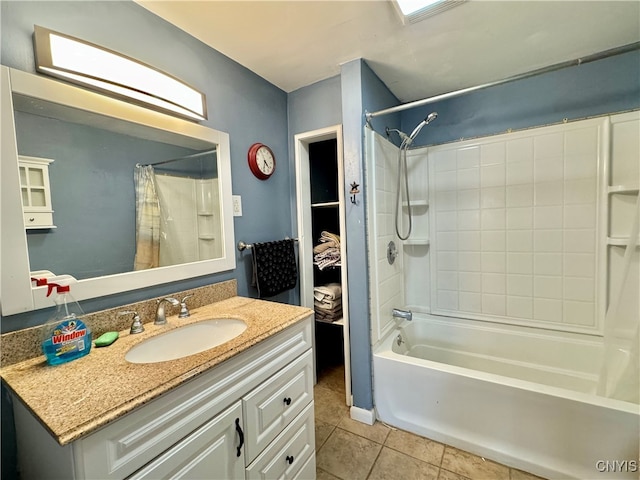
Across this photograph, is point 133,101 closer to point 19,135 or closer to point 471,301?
point 19,135

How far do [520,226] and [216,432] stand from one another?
2198 millimetres

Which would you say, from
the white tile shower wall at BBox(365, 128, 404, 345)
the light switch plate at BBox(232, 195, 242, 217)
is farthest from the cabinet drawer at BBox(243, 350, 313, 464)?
the light switch plate at BBox(232, 195, 242, 217)

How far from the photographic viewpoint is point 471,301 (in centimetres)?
209

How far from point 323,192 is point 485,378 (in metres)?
1.72

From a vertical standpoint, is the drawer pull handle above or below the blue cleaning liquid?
below

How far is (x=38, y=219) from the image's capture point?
879 millimetres

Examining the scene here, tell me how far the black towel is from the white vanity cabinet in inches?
20.7

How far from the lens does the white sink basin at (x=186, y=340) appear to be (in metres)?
1.03

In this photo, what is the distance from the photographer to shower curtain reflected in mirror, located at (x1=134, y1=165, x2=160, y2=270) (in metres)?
1.14

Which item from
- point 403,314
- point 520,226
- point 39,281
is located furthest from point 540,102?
point 39,281

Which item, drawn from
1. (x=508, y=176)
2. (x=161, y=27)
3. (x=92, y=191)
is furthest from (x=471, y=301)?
(x=161, y=27)

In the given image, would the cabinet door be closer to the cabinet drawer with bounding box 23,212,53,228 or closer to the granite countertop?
the granite countertop

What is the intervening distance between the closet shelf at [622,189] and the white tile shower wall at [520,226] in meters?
0.08

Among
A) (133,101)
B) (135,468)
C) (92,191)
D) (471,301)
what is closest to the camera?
(135,468)
